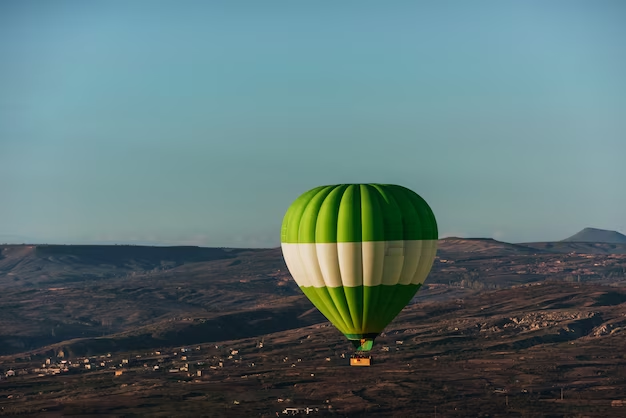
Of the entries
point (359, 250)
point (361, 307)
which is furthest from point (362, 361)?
point (359, 250)

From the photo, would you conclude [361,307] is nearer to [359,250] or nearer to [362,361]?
[359,250]

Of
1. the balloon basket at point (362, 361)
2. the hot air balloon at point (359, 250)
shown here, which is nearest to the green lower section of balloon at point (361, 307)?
the hot air balloon at point (359, 250)

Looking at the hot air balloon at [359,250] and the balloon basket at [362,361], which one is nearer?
the balloon basket at [362,361]

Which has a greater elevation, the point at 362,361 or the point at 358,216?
the point at 358,216

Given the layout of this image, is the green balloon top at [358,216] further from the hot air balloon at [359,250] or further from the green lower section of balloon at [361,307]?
the green lower section of balloon at [361,307]

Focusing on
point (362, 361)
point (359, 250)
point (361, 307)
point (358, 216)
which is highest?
point (358, 216)

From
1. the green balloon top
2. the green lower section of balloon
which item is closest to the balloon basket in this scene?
the green lower section of balloon

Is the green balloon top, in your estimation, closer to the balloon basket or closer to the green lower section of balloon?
the green lower section of balloon
